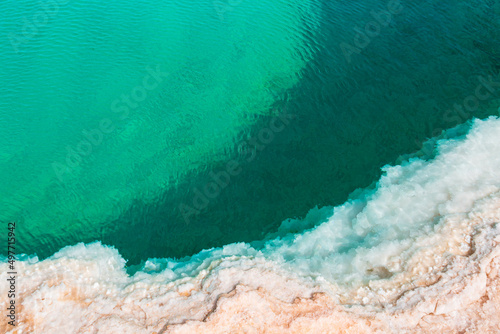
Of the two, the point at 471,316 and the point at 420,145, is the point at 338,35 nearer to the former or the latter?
the point at 420,145

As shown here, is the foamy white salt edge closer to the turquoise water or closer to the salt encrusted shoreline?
the salt encrusted shoreline

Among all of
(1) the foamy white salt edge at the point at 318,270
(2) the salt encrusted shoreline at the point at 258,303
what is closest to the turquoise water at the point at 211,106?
(1) the foamy white salt edge at the point at 318,270

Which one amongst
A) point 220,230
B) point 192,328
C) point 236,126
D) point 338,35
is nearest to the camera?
point 192,328

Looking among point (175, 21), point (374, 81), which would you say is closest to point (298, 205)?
point (374, 81)

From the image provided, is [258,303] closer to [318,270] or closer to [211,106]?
[318,270]

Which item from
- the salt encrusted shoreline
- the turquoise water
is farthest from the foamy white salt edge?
the turquoise water

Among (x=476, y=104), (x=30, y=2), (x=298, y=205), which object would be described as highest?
(x=30, y=2)

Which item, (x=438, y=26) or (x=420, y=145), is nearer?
(x=420, y=145)
